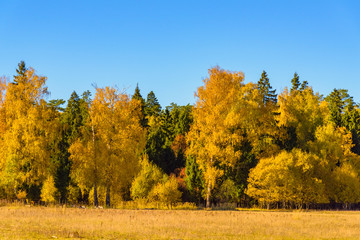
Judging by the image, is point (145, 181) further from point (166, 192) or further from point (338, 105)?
point (338, 105)

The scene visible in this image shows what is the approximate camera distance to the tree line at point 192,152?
3703 cm

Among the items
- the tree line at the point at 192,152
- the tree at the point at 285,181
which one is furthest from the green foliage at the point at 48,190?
the tree at the point at 285,181

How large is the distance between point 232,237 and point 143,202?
2385 centimetres

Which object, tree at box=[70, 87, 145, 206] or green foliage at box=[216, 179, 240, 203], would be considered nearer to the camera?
tree at box=[70, 87, 145, 206]

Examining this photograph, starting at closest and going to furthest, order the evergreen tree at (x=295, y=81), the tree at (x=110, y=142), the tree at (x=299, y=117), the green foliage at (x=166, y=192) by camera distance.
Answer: the tree at (x=110, y=142) → the green foliage at (x=166, y=192) → the tree at (x=299, y=117) → the evergreen tree at (x=295, y=81)

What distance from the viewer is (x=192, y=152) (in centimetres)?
3909

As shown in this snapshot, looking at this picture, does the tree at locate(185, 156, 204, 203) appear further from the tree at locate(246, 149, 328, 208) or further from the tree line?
the tree at locate(246, 149, 328, 208)

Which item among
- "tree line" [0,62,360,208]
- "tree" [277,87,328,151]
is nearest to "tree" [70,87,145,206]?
"tree line" [0,62,360,208]

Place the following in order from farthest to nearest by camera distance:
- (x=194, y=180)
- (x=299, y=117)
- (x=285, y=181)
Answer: (x=299, y=117)
(x=194, y=180)
(x=285, y=181)

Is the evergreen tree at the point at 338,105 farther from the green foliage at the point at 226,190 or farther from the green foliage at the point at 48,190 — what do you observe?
the green foliage at the point at 48,190

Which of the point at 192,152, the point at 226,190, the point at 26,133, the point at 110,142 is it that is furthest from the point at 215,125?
the point at 26,133

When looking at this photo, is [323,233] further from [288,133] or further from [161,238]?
[288,133]

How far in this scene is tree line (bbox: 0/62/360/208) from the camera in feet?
121

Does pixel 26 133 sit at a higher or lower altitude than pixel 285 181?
higher
